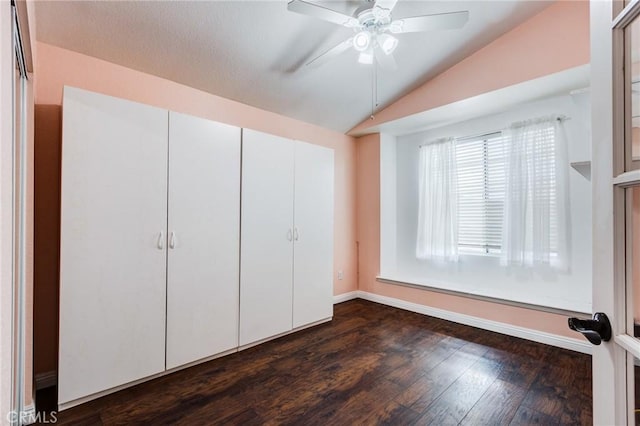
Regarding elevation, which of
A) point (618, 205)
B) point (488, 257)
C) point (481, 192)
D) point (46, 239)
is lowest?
point (488, 257)

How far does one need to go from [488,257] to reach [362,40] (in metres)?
2.78

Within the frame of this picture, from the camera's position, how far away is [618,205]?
0.67m

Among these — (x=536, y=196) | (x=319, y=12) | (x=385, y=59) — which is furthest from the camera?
(x=536, y=196)

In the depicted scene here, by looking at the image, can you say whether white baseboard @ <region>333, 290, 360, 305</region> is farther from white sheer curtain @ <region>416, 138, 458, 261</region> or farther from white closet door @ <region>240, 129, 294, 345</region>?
white closet door @ <region>240, 129, 294, 345</region>

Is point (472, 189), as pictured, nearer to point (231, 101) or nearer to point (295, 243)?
point (295, 243)

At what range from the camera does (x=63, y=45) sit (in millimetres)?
2031

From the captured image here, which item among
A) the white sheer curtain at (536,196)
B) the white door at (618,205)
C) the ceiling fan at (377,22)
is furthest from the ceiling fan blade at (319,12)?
the white sheer curtain at (536,196)

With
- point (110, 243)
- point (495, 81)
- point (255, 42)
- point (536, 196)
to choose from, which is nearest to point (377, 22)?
point (255, 42)

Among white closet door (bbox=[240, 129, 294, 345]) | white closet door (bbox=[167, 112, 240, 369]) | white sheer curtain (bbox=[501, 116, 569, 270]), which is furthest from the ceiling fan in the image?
white sheer curtain (bbox=[501, 116, 569, 270])

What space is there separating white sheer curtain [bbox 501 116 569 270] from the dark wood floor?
Answer: 2.93 feet

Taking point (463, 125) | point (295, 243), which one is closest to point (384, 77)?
point (463, 125)

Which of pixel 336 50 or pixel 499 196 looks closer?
pixel 336 50

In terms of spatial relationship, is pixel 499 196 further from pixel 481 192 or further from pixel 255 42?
pixel 255 42

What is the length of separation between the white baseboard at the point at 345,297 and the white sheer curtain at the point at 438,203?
3.52ft
